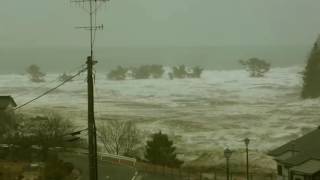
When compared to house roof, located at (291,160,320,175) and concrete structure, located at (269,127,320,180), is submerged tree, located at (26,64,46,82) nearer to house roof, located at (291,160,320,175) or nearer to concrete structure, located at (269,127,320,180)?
concrete structure, located at (269,127,320,180)

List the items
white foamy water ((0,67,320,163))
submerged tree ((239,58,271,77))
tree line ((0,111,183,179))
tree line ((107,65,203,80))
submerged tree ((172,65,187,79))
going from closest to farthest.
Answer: tree line ((0,111,183,179))
white foamy water ((0,67,320,163))
submerged tree ((239,58,271,77))
tree line ((107,65,203,80))
submerged tree ((172,65,187,79))

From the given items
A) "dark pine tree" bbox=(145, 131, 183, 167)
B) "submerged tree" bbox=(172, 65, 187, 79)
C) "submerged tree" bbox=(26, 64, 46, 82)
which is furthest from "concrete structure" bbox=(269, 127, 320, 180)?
"submerged tree" bbox=(172, 65, 187, 79)

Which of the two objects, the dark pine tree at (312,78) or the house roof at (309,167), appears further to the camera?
the dark pine tree at (312,78)

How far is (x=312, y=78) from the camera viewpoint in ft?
321

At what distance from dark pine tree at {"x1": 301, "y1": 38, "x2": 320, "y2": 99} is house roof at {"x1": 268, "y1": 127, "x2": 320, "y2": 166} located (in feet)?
217

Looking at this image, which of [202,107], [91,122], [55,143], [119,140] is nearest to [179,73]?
[202,107]

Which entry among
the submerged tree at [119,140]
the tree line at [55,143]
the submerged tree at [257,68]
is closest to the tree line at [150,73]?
the submerged tree at [257,68]

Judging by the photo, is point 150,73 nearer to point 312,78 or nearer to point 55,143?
point 312,78

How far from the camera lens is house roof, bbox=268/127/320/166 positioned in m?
25.7

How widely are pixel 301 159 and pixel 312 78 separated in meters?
74.5

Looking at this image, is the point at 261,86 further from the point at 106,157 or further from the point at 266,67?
the point at 106,157

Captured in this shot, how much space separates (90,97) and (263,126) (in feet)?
181

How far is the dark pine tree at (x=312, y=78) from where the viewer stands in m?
94.8

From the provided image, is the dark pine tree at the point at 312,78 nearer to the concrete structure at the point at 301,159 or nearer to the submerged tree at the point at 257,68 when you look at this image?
the submerged tree at the point at 257,68
